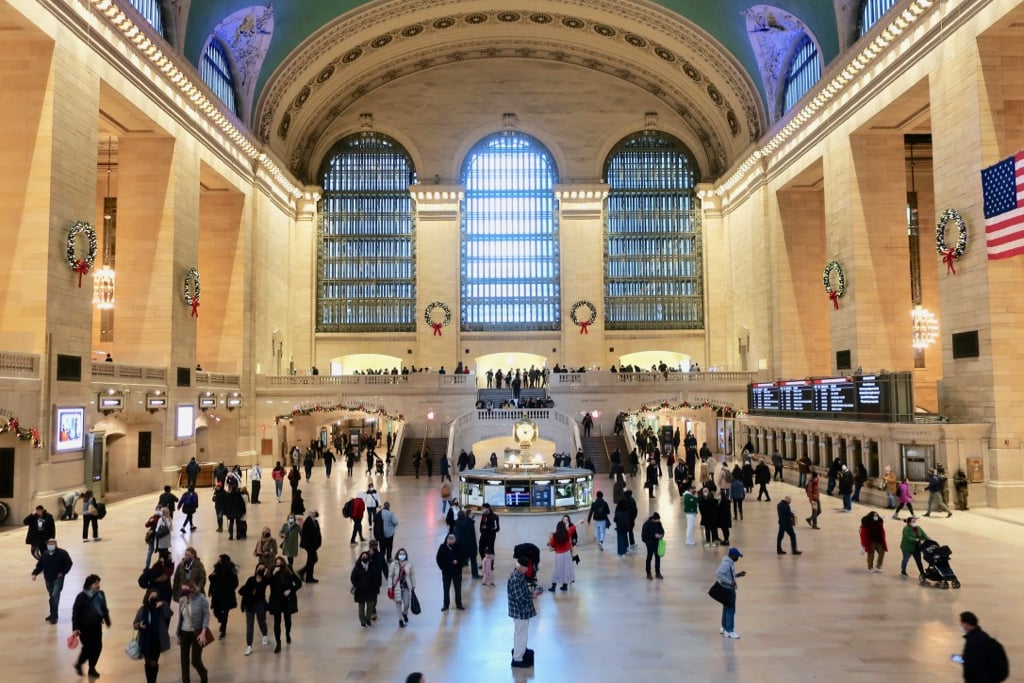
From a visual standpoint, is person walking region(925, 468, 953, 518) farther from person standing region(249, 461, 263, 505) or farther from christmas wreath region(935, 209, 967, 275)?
person standing region(249, 461, 263, 505)

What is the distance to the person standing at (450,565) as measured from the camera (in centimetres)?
999

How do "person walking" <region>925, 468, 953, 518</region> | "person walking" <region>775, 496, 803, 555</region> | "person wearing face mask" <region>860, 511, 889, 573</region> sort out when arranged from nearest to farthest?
"person wearing face mask" <region>860, 511, 889, 573</region> < "person walking" <region>775, 496, 803, 555</region> < "person walking" <region>925, 468, 953, 518</region>

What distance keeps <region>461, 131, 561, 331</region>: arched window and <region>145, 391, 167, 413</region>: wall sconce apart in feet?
64.5

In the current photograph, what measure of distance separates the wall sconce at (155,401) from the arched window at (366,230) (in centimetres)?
1765

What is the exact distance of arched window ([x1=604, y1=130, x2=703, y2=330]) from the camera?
42000 millimetres

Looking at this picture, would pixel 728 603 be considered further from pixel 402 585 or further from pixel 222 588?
pixel 222 588

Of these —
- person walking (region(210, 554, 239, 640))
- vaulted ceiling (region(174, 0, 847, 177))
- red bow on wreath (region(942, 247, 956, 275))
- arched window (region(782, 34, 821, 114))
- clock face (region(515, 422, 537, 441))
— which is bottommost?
person walking (region(210, 554, 239, 640))

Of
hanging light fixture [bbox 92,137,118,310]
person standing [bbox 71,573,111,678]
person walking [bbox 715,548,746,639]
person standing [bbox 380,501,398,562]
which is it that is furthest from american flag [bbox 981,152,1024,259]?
hanging light fixture [bbox 92,137,118,310]

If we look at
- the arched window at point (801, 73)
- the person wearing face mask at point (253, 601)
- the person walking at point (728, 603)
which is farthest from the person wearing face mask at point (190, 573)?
the arched window at point (801, 73)

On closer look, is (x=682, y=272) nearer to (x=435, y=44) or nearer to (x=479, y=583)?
(x=435, y=44)

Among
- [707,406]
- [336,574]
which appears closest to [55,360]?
[336,574]

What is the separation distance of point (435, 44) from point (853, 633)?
35348 mm

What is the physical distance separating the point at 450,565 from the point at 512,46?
34304 mm

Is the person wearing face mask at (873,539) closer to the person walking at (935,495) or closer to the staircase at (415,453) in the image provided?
the person walking at (935,495)
